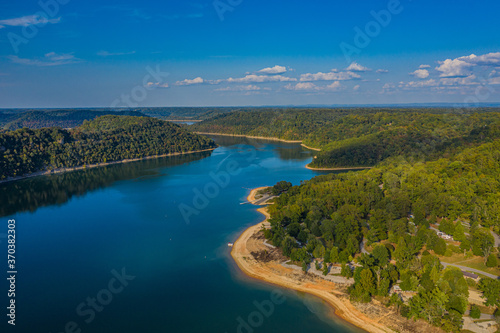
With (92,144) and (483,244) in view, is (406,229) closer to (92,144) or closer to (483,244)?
(483,244)

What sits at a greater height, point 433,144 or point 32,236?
point 433,144

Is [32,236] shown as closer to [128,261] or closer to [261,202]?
[128,261]

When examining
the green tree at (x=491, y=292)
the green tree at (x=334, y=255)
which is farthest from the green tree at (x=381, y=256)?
the green tree at (x=491, y=292)

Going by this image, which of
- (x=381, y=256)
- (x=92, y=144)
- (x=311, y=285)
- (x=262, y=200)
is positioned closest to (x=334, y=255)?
(x=311, y=285)

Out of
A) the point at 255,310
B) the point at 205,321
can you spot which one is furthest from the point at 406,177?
the point at 205,321

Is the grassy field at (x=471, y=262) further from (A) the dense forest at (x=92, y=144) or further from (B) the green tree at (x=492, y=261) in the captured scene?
(A) the dense forest at (x=92, y=144)

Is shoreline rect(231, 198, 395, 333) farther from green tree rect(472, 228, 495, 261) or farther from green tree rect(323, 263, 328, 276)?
green tree rect(472, 228, 495, 261)
